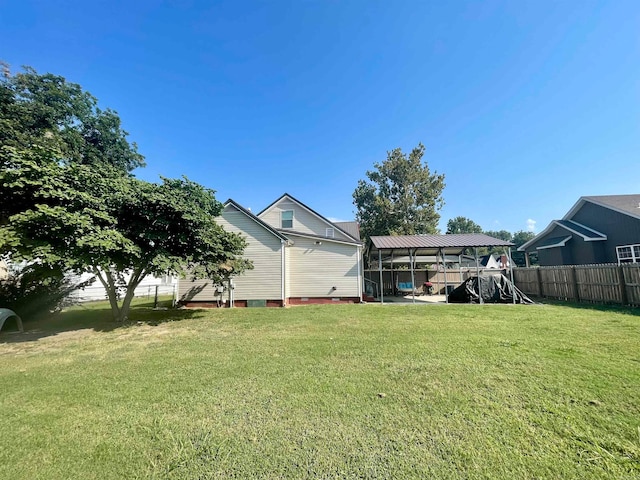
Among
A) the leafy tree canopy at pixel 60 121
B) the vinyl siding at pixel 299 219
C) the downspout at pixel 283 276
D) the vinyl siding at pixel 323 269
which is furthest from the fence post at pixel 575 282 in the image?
the leafy tree canopy at pixel 60 121

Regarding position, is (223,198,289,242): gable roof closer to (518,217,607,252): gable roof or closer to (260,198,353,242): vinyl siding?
(260,198,353,242): vinyl siding

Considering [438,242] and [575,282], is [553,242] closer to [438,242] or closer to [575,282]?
[575,282]

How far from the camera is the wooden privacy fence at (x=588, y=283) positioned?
34.3 feet

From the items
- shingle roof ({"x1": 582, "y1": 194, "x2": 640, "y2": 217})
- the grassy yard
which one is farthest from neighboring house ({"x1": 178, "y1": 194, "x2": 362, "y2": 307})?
shingle roof ({"x1": 582, "y1": 194, "x2": 640, "y2": 217})

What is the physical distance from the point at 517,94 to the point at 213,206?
1387 centimetres

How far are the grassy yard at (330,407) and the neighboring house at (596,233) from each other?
13.2 m

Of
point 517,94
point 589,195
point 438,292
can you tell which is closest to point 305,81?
point 517,94

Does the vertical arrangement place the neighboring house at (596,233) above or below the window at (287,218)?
below

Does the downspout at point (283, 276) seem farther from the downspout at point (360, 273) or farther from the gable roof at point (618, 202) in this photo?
the gable roof at point (618, 202)

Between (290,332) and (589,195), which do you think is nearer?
(290,332)

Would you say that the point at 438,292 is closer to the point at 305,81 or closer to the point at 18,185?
the point at 305,81

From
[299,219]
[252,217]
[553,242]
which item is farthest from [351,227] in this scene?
[553,242]

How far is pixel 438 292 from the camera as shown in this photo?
21.1 metres

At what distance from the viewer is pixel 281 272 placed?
1354 centimetres
